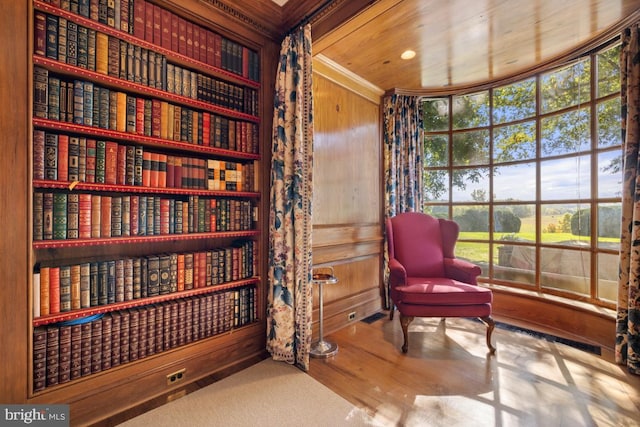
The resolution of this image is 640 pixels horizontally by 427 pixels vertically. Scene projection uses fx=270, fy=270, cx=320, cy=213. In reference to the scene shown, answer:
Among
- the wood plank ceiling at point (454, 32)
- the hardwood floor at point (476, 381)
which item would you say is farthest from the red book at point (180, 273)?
the wood plank ceiling at point (454, 32)

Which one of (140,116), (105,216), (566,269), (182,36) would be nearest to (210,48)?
(182,36)

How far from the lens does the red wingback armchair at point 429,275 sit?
2107mm

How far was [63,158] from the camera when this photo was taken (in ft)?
4.40

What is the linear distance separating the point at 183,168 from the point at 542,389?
104 inches

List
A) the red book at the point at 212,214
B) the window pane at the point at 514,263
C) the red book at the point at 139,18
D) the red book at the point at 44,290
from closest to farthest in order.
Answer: the red book at the point at 44,290, the red book at the point at 139,18, the red book at the point at 212,214, the window pane at the point at 514,263

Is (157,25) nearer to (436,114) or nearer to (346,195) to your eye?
(346,195)

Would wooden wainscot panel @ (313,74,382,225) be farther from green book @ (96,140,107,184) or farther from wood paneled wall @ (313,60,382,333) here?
green book @ (96,140,107,184)

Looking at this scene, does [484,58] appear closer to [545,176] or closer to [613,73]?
[613,73]

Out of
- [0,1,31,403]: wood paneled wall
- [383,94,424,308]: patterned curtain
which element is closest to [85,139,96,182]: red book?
[0,1,31,403]: wood paneled wall

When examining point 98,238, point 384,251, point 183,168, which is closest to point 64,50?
point 183,168

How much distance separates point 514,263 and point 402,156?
1.74 m

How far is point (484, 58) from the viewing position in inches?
101

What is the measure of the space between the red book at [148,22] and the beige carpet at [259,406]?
2.10m

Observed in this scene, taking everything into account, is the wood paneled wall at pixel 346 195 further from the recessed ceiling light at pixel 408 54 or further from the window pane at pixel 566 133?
the window pane at pixel 566 133
